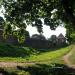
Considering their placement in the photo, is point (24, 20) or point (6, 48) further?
point (6, 48)

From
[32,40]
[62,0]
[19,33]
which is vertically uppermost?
[32,40]

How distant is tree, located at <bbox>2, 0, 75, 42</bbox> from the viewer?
24.4m

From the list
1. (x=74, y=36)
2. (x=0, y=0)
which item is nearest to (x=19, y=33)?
(x=0, y=0)

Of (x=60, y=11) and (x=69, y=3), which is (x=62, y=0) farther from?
(x=60, y=11)

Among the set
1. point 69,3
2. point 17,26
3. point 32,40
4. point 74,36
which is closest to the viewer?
point 69,3

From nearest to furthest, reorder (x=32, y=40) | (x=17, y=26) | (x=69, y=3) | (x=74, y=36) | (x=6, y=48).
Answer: (x=69, y=3) < (x=17, y=26) < (x=74, y=36) < (x=6, y=48) < (x=32, y=40)

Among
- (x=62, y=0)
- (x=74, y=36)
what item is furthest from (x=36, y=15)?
(x=74, y=36)

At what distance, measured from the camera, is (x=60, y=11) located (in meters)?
26.2

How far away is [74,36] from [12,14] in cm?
1202

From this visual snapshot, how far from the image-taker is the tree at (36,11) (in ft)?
80.0

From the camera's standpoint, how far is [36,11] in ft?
84.2

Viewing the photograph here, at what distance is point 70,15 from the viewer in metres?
24.3

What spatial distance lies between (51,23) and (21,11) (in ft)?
11.3

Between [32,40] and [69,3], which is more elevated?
[32,40]
